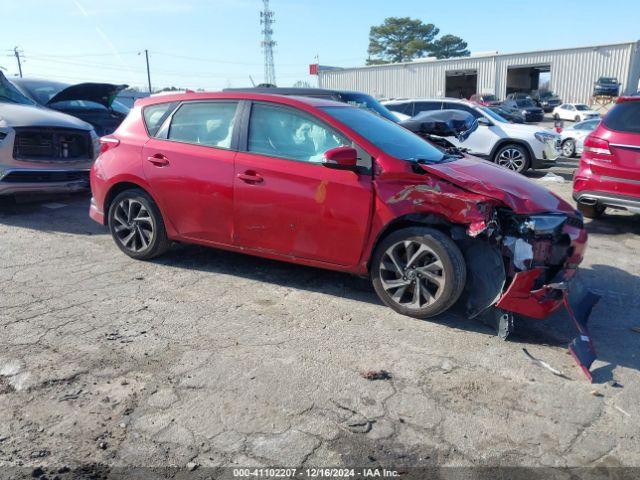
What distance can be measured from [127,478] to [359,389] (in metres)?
1.37

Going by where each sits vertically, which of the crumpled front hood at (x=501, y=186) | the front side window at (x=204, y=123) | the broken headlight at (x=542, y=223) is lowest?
the broken headlight at (x=542, y=223)

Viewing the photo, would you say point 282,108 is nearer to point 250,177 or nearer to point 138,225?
point 250,177

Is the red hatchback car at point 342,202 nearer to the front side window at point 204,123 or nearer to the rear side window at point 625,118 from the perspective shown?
the front side window at point 204,123

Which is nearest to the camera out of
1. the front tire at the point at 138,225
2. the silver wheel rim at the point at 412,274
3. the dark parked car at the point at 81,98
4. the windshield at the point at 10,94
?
the silver wheel rim at the point at 412,274

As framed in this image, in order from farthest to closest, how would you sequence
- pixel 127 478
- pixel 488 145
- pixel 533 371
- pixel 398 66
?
pixel 398 66
pixel 488 145
pixel 533 371
pixel 127 478

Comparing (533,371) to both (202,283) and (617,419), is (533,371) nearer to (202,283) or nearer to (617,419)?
(617,419)

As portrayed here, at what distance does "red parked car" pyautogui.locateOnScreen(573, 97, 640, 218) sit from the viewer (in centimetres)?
638

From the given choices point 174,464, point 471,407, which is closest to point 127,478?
point 174,464

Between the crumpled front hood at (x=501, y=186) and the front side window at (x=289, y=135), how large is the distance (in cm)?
87

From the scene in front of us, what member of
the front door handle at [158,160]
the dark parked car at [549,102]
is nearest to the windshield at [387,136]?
the front door handle at [158,160]

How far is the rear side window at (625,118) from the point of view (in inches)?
256

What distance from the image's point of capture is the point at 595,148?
6.73 m

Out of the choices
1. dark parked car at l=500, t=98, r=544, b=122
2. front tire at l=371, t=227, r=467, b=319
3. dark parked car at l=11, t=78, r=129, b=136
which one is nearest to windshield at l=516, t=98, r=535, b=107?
dark parked car at l=500, t=98, r=544, b=122

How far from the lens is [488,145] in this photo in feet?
40.1
